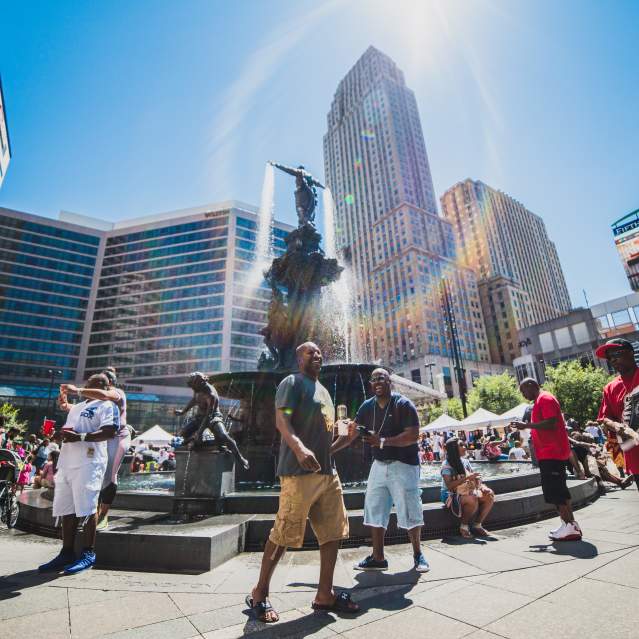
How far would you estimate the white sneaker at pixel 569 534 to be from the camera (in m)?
3.97

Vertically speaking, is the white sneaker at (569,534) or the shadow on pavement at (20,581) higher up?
the shadow on pavement at (20,581)

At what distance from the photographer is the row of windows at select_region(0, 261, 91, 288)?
2818 inches

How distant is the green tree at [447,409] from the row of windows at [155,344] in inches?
1568

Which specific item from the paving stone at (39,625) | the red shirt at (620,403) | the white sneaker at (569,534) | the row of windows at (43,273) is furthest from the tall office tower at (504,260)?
the paving stone at (39,625)

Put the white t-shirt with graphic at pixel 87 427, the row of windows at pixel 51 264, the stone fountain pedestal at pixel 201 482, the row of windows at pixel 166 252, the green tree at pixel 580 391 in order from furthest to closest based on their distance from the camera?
the row of windows at pixel 166 252 < the row of windows at pixel 51 264 < the green tree at pixel 580 391 < the stone fountain pedestal at pixel 201 482 < the white t-shirt with graphic at pixel 87 427

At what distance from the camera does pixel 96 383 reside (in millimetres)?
4172

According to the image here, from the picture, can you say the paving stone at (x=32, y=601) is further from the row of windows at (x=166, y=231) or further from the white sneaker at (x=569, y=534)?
the row of windows at (x=166, y=231)

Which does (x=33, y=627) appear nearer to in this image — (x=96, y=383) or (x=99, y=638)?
(x=99, y=638)

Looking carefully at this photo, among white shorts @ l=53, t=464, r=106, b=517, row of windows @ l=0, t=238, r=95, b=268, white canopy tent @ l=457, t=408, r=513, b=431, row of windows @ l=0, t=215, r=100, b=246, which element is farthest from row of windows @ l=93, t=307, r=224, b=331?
white shorts @ l=53, t=464, r=106, b=517

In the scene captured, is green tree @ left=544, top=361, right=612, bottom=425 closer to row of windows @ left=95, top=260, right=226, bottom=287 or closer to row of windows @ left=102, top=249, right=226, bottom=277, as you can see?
row of windows @ left=95, top=260, right=226, bottom=287

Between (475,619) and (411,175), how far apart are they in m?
114

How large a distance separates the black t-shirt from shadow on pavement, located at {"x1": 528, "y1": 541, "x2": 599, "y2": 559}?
1615mm

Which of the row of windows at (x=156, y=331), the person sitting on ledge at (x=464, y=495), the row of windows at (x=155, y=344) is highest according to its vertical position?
the row of windows at (x=156, y=331)

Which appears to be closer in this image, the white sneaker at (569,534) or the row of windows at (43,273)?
the white sneaker at (569,534)
